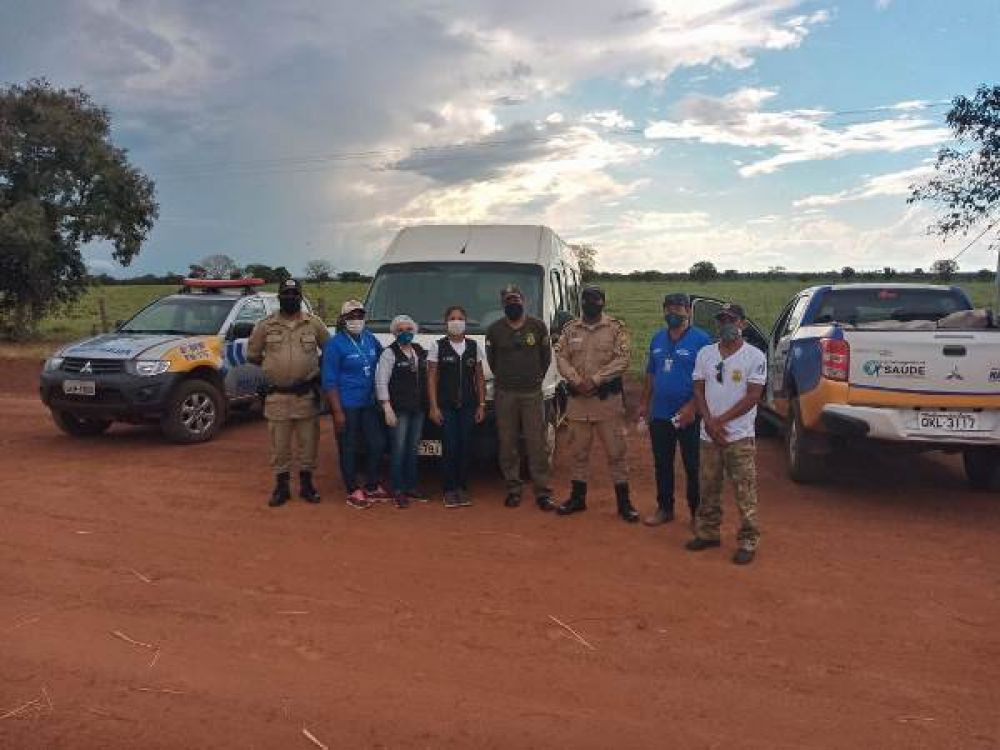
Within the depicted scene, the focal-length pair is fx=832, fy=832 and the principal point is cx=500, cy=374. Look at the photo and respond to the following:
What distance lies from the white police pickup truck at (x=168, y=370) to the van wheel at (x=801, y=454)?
20.5 ft

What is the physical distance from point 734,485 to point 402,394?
2708mm

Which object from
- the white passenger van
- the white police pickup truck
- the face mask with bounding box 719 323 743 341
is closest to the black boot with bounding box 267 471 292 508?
the white passenger van

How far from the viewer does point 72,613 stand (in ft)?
15.1

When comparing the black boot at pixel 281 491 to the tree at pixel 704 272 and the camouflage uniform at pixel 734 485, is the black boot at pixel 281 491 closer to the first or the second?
the camouflage uniform at pixel 734 485

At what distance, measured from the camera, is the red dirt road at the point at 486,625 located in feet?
11.3

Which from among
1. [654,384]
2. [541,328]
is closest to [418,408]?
[541,328]

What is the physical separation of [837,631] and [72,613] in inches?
164

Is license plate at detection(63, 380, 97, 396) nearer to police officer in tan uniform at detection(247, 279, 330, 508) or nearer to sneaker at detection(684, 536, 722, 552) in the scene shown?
police officer in tan uniform at detection(247, 279, 330, 508)

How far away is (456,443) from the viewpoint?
7.00 metres

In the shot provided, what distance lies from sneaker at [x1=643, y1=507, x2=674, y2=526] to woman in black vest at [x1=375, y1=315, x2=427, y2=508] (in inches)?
78.5

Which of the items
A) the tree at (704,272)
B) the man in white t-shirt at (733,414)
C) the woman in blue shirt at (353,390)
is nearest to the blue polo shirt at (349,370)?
the woman in blue shirt at (353,390)

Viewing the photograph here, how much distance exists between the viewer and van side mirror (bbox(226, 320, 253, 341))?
988cm

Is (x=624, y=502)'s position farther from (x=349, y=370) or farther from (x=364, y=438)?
(x=349, y=370)

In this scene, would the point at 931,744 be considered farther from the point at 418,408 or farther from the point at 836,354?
the point at 418,408
